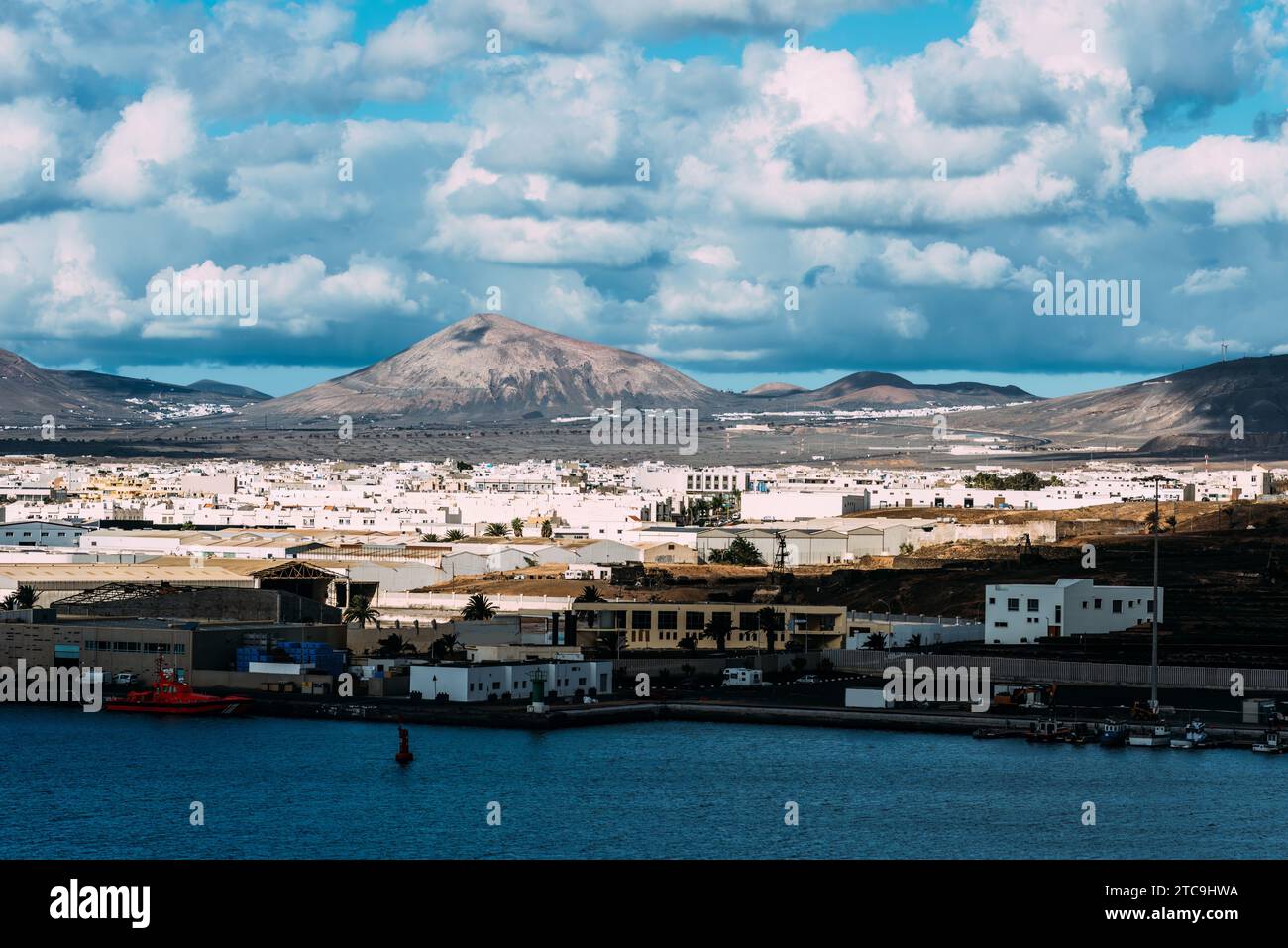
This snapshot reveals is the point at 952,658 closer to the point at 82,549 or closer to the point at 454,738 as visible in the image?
the point at 454,738

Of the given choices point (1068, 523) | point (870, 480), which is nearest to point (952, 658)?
point (1068, 523)

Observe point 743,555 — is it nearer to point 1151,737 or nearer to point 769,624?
point 769,624

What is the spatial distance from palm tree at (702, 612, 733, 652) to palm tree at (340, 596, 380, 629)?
412 inches

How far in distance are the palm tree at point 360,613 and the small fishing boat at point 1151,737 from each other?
81.4 feet

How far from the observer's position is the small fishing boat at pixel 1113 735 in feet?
127

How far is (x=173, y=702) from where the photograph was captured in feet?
142

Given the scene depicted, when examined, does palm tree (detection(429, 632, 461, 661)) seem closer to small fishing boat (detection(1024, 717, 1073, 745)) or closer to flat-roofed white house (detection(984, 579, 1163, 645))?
flat-roofed white house (detection(984, 579, 1163, 645))

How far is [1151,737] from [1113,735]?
0.75 meters

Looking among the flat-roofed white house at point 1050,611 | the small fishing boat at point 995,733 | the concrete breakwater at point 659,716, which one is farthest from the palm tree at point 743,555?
the small fishing boat at point 995,733

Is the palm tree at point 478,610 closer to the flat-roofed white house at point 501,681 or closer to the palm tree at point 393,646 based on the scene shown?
the palm tree at point 393,646

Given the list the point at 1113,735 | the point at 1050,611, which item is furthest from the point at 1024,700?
the point at 1050,611

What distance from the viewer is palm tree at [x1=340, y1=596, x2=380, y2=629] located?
191 ft

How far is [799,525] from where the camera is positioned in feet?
304
